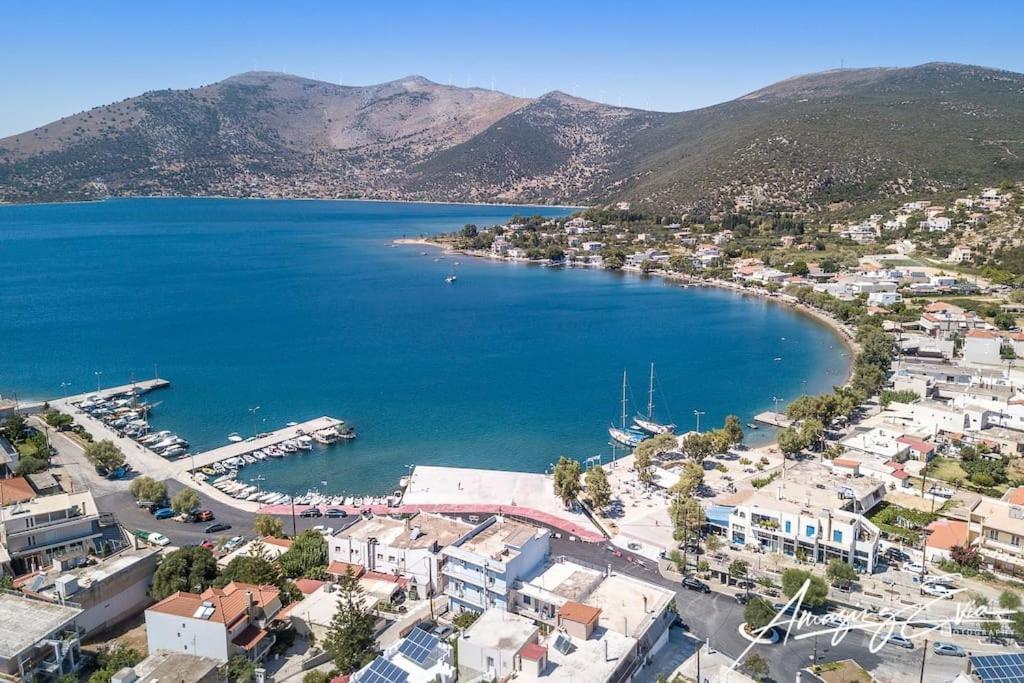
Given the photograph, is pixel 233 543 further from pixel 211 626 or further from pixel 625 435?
pixel 625 435

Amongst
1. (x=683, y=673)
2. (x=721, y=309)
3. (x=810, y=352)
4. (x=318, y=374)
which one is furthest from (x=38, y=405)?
(x=721, y=309)

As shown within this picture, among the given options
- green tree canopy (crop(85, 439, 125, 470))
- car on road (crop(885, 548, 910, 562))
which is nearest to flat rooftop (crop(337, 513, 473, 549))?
car on road (crop(885, 548, 910, 562))

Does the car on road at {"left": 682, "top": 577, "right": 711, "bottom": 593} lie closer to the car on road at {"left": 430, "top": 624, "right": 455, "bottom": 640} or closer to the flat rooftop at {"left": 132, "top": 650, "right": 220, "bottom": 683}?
the car on road at {"left": 430, "top": 624, "right": 455, "bottom": 640}

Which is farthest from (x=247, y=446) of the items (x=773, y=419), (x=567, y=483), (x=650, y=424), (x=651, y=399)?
(x=773, y=419)

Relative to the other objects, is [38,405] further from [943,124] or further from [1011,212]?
[943,124]

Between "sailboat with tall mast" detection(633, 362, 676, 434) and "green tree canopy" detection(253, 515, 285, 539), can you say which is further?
"sailboat with tall mast" detection(633, 362, 676, 434)

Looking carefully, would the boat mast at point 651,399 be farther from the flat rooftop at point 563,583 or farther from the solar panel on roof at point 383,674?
the solar panel on roof at point 383,674

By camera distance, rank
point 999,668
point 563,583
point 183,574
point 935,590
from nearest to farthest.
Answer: point 999,668
point 563,583
point 183,574
point 935,590
